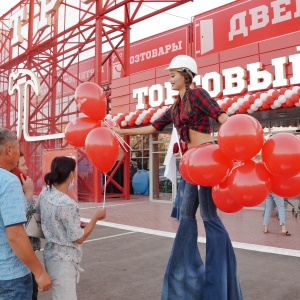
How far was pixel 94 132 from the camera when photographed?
319 cm

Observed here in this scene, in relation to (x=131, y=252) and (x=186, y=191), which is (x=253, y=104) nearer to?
(x=131, y=252)

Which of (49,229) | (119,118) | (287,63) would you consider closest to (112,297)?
(49,229)

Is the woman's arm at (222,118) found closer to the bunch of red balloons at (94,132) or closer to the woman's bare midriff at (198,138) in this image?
the woman's bare midriff at (198,138)

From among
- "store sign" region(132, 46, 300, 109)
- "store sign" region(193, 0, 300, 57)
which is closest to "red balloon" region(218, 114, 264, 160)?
"store sign" region(132, 46, 300, 109)

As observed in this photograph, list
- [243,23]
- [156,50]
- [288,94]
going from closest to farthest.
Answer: [288,94] < [243,23] < [156,50]

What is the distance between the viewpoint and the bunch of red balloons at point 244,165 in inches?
92.7

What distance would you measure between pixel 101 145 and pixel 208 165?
3.61ft

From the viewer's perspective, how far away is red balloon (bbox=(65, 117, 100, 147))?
3.34 meters

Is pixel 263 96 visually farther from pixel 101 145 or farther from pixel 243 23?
pixel 101 145

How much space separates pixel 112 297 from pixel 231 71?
8.41 metres

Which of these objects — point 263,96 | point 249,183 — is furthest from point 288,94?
point 249,183

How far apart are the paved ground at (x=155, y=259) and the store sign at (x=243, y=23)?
307 inches

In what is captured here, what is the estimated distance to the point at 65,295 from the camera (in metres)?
2.45

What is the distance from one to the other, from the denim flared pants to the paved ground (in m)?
0.84
